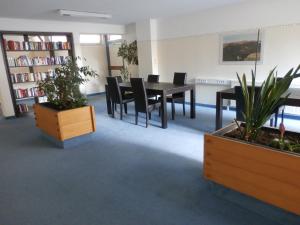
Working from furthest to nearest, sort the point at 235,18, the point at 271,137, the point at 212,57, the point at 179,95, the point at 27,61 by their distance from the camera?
the point at 27,61, the point at 212,57, the point at 179,95, the point at 235,18, the point at 271,137

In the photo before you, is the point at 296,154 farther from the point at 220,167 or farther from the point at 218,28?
the point at 218,28

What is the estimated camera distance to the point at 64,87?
3.41m

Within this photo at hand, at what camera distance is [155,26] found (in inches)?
245

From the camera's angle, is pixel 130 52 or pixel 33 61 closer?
pixel 33 61

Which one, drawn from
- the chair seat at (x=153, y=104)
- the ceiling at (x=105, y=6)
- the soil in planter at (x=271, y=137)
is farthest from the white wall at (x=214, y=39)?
the soil in planter at (x=271, y=137)

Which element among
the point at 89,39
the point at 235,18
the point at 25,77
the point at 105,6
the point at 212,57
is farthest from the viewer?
the point at 89,39

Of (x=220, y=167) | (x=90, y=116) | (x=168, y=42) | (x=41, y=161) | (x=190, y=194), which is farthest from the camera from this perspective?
(x=168, y=42)

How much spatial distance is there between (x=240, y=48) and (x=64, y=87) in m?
3.61

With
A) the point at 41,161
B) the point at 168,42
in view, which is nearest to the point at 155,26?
the point at 168,42

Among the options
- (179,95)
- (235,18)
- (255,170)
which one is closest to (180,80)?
(179,95)

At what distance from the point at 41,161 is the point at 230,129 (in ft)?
7.97

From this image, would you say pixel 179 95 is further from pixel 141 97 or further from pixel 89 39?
pixel 89 39

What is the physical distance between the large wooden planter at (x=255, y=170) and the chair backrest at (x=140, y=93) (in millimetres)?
2125

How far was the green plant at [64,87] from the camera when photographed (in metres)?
3.40
